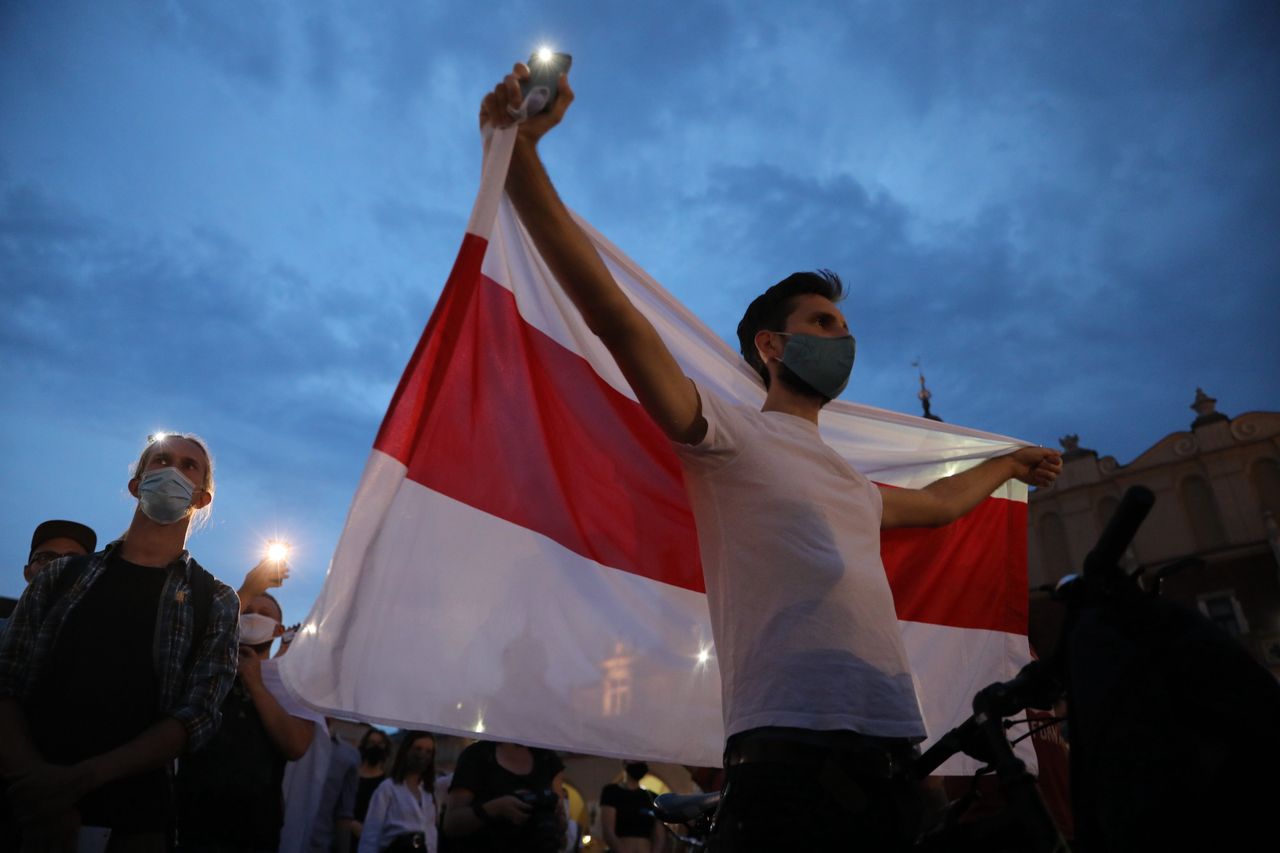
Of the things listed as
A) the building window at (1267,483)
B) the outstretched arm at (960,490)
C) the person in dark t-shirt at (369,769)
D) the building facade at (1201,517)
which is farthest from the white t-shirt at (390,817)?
the building window at (1267,483)

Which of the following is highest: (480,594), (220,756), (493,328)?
(493,328)

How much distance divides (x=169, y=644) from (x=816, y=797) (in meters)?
2.23

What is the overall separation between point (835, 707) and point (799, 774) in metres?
0.17

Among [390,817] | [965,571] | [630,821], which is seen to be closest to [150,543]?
[965,571]

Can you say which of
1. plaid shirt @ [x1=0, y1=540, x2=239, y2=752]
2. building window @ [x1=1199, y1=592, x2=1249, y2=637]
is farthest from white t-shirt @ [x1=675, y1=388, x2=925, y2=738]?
building window @ [x1=1199, y1=592, x2=1249, y2=637]

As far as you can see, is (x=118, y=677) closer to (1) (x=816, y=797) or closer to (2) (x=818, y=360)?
(1) (x=816, y=797)

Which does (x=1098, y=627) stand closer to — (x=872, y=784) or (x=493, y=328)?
(x=872, y=784)

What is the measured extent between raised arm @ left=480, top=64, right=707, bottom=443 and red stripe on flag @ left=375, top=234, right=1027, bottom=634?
0.39m

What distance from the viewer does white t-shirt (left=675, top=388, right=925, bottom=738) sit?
182cm

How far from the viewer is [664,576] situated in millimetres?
3002

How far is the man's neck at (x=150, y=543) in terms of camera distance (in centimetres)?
289

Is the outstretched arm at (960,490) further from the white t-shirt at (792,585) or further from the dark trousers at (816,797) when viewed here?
the dark trousers at (816,797)

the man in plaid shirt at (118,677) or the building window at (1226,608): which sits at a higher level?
the building window at (1226,608)

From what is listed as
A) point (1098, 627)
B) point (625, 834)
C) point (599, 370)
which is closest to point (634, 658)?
point (599, 370)
